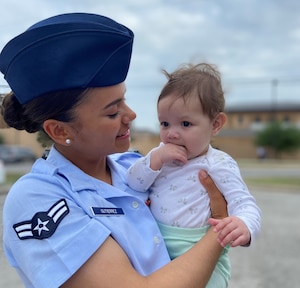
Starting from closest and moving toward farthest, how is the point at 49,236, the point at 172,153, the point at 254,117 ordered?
the point at 49,236 < the point at 172,153 < the point at 254,117

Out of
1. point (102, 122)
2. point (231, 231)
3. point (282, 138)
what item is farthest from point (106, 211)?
point (282, 138)

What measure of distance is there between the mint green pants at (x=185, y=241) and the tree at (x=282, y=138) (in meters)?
36.4

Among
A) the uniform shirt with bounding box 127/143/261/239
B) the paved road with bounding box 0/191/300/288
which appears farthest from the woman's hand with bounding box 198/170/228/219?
the paved road with bounding box 0/191/300/288

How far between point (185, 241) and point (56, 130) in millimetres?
539

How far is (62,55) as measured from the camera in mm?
1250

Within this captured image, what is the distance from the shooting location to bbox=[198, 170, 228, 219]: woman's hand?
1.55 m

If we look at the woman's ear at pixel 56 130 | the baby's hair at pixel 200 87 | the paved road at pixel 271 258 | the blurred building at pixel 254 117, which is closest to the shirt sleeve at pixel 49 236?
the woman's ear at pixel 56 130

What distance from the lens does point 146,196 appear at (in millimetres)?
1627

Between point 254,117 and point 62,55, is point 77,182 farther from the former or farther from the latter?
point 254,117

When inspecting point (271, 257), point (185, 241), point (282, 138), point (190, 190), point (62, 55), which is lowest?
point (282, 138)

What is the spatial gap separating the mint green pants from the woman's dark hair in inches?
19.7

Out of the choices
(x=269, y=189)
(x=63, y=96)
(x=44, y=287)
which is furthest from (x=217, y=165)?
(x=269, y=189)

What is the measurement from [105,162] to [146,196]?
0.19m

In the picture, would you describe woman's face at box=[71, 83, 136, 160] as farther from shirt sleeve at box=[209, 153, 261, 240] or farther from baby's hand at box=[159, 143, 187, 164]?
shirt sleeve at box=[209, 153, 261, 240]
